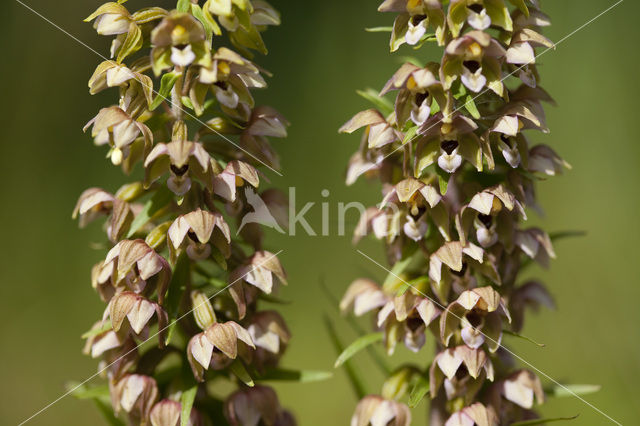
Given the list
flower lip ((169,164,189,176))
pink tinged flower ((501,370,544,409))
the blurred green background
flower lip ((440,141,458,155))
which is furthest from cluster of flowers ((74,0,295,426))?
the blurred green background

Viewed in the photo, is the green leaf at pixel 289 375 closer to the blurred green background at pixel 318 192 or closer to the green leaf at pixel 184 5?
the green leaf at pixel 184 5

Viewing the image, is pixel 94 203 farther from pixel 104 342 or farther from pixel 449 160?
pixel 449 160

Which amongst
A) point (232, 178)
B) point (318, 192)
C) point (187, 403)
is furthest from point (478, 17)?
point (318, 192)

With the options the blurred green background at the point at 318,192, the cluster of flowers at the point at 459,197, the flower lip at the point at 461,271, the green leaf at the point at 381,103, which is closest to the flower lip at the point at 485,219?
the cluster of flowers at the point at 459,197

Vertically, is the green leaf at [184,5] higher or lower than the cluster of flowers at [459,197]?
higher

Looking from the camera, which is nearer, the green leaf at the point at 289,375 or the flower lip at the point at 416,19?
the flower lip at the point at 416,19

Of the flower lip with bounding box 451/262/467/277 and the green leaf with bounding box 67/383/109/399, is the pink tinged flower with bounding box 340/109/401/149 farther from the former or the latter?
the green leaf with bounding box 67/383/109/399

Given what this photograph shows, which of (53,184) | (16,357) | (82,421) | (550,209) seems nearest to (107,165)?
(53,184)

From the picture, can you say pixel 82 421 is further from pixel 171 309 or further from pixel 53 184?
pixel 171 309
